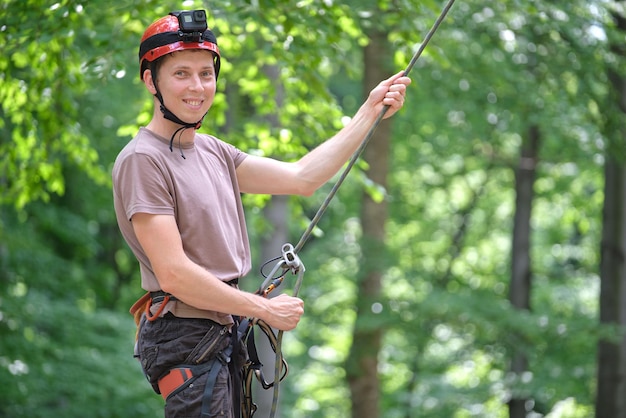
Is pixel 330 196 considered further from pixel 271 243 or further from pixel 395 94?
pixel 271 243

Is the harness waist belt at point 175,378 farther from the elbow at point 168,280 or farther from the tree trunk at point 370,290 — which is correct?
the tree trunk at point 370,290

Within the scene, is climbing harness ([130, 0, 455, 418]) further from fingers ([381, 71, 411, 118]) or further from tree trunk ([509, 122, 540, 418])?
tree trunk ([509, 122, 540, 418])

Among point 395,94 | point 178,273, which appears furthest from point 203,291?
point 395,94

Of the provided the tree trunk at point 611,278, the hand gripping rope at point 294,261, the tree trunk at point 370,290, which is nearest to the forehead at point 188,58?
the hand gripping rope at point 294,261

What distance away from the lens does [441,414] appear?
12.4 metres

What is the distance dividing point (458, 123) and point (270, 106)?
5.50 metres

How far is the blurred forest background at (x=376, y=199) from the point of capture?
550 cm

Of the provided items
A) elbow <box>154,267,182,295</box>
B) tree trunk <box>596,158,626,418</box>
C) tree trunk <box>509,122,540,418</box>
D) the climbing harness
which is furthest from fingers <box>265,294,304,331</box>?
tree trunk <box>509,122,540,418</box>

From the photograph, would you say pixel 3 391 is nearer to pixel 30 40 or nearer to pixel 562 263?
pixel 30 40

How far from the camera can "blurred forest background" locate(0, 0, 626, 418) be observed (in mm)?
5496

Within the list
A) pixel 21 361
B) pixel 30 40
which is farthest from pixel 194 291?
pixel 21 361

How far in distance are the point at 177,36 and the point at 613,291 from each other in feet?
25.6

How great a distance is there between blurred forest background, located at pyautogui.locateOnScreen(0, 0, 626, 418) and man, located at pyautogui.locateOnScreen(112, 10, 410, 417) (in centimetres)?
189

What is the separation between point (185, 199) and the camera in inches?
106
